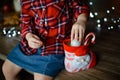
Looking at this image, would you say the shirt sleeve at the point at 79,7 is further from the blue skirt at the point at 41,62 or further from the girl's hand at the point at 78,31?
the blue skirt at the point at 41,62

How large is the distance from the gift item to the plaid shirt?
64mm

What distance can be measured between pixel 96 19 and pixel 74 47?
2.85 ft

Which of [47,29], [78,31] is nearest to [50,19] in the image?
[47,29]

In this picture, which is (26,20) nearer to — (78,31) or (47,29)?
(47,29)

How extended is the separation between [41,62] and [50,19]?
0.19m

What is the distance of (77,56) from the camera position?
105 centimetres

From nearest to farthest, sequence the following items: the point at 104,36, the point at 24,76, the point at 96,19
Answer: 1. the point at 24,76
2. the point at 104,36
3. the point at 96,19

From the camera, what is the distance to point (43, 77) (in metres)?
1.05

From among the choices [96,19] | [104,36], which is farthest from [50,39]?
[96,19]

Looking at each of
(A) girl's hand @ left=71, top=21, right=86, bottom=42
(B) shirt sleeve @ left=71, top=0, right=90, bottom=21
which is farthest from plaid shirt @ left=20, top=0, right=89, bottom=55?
(A) girl's hand @ left=71, top=21, right=86, bottom=42

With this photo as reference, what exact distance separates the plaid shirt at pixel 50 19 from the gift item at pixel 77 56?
6 centimetres

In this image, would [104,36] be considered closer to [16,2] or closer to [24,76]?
[24,76]

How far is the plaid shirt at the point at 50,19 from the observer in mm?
1103

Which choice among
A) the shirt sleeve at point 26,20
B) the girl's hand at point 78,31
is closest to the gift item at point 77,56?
the girl's hand at point 78,31
